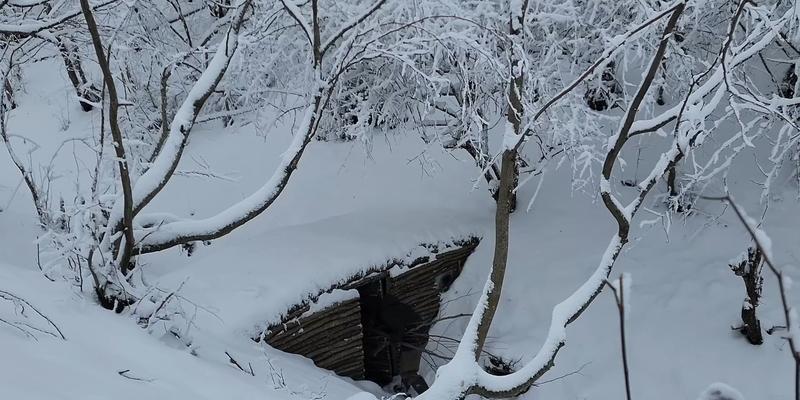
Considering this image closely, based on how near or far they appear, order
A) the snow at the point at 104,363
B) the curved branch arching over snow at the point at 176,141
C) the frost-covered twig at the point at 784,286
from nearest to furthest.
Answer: the frost-covered twig at the point at 784,286, the snow at the point at 104,363, the curved branch arching over snow at the point at 176,141

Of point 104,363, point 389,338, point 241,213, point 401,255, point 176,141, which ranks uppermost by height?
point 401,255

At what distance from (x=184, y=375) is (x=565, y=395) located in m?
3.78

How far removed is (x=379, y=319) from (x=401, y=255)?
0.77m

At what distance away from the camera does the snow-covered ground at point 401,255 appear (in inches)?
146

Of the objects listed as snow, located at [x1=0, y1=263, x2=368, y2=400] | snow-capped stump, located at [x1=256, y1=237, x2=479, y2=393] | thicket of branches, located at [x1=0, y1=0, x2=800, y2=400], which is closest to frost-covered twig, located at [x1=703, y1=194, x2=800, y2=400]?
thicket of branches, located at [x1=0, y1=0, x2=800, y2=400]

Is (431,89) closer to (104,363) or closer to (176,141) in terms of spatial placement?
(176,141)

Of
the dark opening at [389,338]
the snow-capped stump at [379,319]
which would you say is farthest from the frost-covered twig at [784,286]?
the dark opening at [389,338]

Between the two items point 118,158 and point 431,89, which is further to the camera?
point 431,89

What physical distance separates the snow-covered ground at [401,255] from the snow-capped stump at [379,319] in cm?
17

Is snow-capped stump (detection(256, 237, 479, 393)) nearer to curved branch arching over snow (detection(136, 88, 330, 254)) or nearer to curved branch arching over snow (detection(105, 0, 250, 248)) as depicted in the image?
curved branch arching over snow (detection(136, 88, 330, 254))

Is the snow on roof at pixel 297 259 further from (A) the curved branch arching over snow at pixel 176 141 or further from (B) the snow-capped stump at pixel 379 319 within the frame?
(A) the curved branch arching over snow at pixel 176 141

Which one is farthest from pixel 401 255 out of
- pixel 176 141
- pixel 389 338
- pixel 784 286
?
pixel 784 286

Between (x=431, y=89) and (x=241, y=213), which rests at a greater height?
(x=431, y=89)

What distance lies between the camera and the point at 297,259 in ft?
19.3
